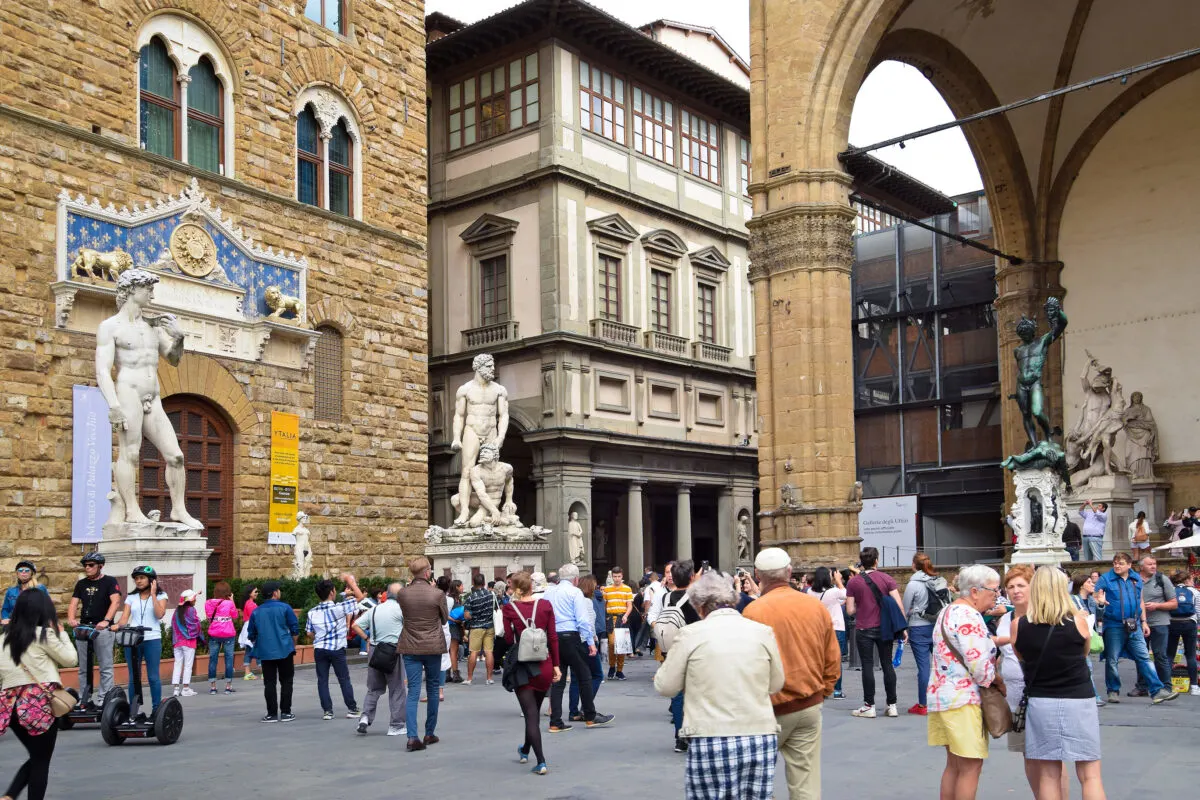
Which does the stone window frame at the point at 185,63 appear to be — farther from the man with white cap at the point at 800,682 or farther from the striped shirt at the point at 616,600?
the man with white cap at the point at 800,682

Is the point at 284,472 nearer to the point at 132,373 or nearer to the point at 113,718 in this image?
the point at 132,373

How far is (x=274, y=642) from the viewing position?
12781 millimetres

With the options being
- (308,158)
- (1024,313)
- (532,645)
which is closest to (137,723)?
(532,645)

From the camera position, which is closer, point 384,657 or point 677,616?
point 677,616

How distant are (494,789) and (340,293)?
16.9 metres

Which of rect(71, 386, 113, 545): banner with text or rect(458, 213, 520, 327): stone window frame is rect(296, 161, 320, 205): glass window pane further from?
rect(458, 213, 520, 327): stone window frame

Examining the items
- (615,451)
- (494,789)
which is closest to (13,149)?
(494,789)

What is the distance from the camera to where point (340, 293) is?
24609mm

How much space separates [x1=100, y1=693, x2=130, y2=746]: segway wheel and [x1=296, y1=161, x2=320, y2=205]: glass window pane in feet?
46.6

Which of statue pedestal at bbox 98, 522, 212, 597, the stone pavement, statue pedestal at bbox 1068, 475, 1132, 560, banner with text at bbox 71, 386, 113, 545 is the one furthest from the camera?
statue pedestal at bbox 1068, 475, 1132, 560

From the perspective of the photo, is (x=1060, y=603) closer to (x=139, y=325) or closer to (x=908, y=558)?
(x=139, y=325)

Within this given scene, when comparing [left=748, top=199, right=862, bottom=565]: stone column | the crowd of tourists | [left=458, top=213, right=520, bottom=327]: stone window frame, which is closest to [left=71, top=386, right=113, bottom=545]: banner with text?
the crowd of tourists

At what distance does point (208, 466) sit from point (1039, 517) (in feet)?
45.8

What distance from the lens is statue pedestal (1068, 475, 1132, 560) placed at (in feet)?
76.5
